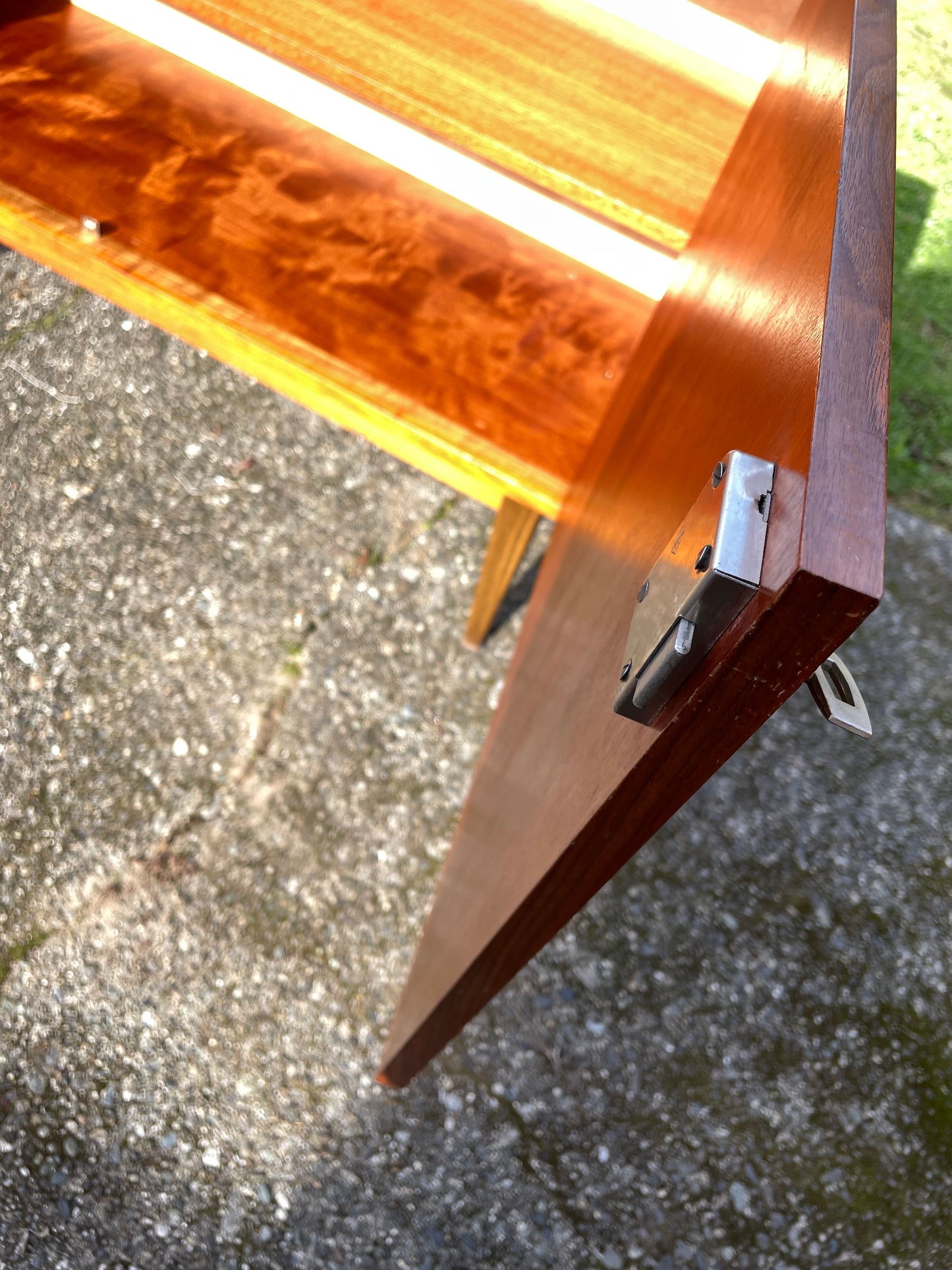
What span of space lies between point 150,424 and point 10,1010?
4.31ft

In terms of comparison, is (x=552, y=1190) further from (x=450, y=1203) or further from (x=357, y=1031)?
(x=357, y=1031)

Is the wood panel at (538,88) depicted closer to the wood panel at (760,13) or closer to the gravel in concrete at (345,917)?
the wood panel at (760,13)

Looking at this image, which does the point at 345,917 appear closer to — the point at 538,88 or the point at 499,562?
the point at 499,562

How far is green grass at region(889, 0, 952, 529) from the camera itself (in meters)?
2.67

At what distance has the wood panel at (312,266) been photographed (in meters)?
1.39

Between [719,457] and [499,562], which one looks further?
[499,562]

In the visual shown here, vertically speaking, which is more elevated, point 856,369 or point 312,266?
point 856,369

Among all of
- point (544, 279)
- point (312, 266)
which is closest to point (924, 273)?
point (544, 279)

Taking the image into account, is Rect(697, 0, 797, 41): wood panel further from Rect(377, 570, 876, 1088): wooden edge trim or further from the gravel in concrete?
Rect(377, 570, 876, 1088): wooden edge trim

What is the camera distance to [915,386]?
2857 millimetres

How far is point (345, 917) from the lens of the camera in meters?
1.74

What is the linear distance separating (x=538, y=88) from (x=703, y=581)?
141 centimetres

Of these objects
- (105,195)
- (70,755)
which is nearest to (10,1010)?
(70,755)

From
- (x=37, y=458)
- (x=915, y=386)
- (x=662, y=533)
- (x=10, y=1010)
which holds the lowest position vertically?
(x=10, y=1010)
